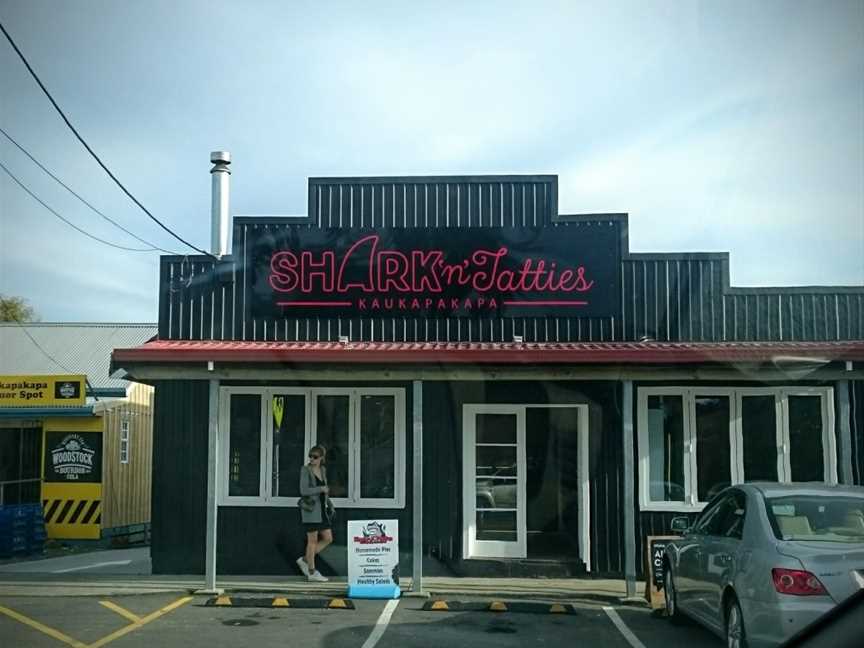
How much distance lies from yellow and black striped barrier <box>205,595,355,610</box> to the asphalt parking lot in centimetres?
12

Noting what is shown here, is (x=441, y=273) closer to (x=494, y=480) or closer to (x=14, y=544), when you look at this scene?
(x=494, y=480)

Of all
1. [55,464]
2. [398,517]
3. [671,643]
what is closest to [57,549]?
[55,464]

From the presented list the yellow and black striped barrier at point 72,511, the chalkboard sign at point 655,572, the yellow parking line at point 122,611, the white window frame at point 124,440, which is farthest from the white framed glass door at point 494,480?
the white window frame at point 124,440

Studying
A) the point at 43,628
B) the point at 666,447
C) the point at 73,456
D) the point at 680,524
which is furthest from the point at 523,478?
the point at 73,456

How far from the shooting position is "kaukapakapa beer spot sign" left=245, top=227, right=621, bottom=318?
14.6 metres

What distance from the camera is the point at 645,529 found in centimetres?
1394

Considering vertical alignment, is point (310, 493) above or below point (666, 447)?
below

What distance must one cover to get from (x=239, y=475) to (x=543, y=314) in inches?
198

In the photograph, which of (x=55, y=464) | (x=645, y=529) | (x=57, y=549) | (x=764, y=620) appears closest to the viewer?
(x=764, y=620)

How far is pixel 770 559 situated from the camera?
7.46 metres

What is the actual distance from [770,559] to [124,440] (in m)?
18.5

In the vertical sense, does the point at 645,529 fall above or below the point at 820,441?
below

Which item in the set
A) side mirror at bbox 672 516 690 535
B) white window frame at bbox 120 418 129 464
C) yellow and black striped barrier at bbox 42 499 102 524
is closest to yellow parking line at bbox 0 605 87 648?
side mirror at bbox 672 516 690 535

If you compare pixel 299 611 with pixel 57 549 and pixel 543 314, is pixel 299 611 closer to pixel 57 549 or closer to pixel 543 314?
pixel 543 314
